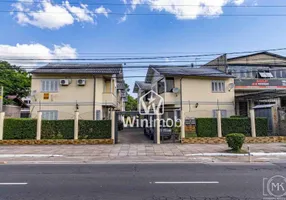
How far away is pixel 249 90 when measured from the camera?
24859mm

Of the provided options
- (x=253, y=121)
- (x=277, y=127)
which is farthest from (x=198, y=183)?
(x=277, y=127)

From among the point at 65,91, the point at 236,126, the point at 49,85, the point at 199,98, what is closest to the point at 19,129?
the point at 65,91

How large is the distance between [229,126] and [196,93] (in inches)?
292

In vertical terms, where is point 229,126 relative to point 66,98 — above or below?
below

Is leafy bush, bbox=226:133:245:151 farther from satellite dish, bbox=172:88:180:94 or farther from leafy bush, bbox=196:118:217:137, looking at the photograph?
satellite dish, bbox=172:88:180:94

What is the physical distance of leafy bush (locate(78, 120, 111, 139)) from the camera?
14.8 m

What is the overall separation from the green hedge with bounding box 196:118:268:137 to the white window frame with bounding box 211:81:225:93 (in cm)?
768

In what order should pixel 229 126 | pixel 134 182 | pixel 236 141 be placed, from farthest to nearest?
pixel 229 126
pixel 236 141
pixel 134 182

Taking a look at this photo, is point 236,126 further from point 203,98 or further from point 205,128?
point 203,98

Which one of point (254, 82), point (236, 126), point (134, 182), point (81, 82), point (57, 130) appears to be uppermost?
point (254, 82)

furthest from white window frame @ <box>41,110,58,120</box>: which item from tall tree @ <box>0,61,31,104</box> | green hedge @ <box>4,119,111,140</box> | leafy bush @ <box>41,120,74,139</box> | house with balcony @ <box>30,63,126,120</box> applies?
tall tree @ <box>0,61,31,104</box>

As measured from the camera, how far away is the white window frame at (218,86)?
896 inches

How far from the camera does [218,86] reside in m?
22.9

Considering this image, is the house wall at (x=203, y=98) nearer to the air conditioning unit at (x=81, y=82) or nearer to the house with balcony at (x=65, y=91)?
the house with balcony at (x=65, y=91)
